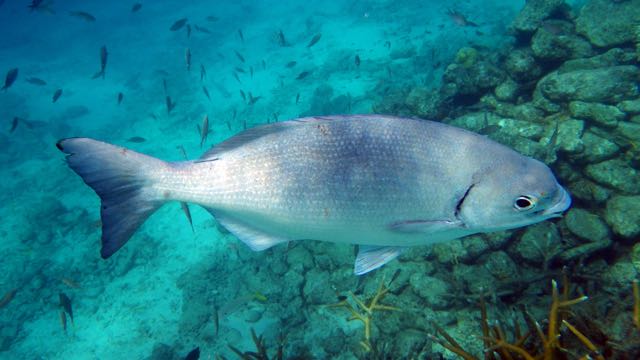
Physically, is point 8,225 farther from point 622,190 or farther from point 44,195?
point 622,190

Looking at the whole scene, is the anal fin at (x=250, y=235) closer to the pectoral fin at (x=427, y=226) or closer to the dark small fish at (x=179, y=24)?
the pectoral fin at (x=427, y=226)

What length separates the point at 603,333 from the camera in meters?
2.33

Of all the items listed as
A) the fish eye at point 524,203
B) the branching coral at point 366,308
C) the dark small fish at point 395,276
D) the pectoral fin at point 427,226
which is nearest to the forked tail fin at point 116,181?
the pectoral fin at point 427,226

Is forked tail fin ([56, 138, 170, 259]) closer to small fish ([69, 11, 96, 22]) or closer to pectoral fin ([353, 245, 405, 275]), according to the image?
pectoral fin ([353, 245, 405, 275])

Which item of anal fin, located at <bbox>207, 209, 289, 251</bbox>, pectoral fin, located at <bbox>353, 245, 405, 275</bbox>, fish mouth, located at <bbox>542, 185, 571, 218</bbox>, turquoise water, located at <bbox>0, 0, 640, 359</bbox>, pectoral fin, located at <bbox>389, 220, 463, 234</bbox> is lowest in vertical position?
turquoise water, located at <bbox>0, 0, 640, 359</bbox>

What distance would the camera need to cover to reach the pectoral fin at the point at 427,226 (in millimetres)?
1890

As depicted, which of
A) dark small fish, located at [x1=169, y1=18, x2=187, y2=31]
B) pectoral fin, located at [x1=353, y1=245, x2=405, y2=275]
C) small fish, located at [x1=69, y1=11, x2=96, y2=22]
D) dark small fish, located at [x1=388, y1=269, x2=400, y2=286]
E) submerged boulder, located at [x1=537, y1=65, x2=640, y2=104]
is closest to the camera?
pectoral fin, located at [x1=353, y1=245, x2=405, y2=275]

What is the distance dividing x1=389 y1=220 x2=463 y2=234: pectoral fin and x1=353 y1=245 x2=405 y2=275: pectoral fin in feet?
1.18

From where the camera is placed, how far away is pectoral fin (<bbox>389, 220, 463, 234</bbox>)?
1890mm

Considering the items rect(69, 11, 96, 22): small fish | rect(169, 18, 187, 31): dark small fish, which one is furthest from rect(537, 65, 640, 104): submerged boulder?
rect(69, 11, 96, 22): small fish

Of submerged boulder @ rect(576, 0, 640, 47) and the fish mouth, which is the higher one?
the fish mouth

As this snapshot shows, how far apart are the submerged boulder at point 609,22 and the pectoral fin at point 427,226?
7172mm

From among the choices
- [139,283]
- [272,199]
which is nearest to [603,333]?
[272,199]

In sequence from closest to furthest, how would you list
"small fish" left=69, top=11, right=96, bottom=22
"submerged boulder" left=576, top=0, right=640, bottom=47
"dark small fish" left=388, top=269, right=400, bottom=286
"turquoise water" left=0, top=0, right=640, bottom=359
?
"turquoise water" left=0, top=0, right=640, bottom=359 < "dark small fish" left=388, top=269, right=400, bottom=286 < "submerged boulder" left=576, top=0, right=640, bottom=47 < "small fish" left=69, top=11, right=96, bottom=22
